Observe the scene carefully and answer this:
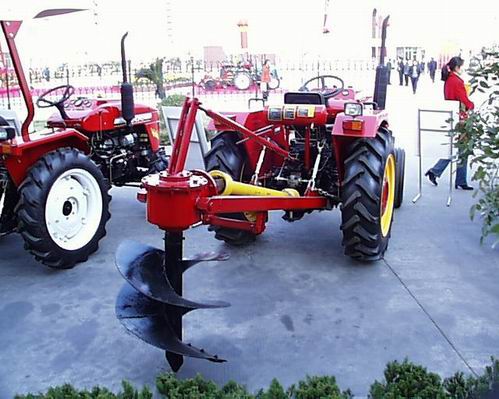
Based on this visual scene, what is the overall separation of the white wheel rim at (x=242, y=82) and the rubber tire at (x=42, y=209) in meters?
18.2

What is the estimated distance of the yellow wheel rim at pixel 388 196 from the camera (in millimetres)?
4559

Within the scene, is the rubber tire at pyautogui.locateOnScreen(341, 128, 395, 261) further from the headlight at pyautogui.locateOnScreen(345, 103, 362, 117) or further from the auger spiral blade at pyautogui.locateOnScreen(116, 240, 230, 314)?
the auger spiral blade at pyautogui.locateOnScreen(116, 240, 230, 314)

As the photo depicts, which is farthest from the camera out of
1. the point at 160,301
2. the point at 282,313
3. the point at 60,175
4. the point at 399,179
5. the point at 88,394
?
the point at 399,179

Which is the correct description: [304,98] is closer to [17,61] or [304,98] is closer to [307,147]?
[307,147]

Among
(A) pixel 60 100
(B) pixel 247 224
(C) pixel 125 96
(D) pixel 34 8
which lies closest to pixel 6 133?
(D) pixel 34 8

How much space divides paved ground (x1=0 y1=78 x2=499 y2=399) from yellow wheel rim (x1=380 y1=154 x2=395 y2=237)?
205mm

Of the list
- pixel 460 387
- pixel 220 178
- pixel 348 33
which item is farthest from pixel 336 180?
pixel 348 33

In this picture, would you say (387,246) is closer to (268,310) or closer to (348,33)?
(268,310)

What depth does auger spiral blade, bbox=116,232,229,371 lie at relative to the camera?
2643 millimetres

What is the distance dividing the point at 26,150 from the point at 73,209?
55 centimetres

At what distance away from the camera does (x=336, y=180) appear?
460cm

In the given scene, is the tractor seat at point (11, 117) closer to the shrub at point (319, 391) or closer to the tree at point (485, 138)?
the shrub at point (319, 391)

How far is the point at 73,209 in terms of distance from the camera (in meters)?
4.34

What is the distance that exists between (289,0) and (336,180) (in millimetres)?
19130
